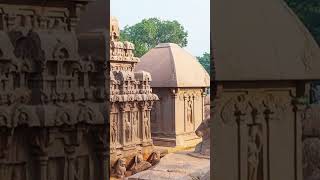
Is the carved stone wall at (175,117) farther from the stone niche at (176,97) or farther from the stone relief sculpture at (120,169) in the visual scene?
the stone relief sculpture at (120,169)

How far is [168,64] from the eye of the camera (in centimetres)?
1537

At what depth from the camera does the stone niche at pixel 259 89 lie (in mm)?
3494

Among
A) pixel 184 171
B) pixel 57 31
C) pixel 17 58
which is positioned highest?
pixel 57 31

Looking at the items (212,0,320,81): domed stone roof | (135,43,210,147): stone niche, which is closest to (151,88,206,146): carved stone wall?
(135,43,210,147): stone niche

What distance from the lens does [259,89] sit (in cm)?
373

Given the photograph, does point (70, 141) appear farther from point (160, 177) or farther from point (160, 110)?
point (160, 110)

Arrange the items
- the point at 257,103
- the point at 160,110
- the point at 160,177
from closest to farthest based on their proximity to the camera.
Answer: the point at 257,103, the point at 160,177, the point at 160,110

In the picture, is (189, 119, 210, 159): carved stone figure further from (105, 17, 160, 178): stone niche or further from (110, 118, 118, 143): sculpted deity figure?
(110, 118, 118, 143): sculpted deity figure

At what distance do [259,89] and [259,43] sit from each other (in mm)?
404

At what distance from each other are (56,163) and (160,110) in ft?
40.5

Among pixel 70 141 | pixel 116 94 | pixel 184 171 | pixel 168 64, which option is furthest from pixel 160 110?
pixel 70 141

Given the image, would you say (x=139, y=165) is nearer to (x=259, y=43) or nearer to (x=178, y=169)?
(x=178, y=169)

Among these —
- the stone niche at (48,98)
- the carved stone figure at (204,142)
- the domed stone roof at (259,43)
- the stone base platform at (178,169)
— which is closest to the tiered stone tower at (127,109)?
the stone base platform at (178,169)

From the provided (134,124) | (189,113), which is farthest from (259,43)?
(189,113)
